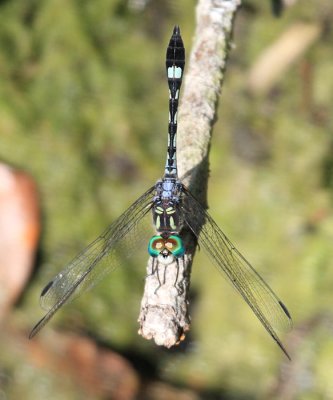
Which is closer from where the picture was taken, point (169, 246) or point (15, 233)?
point (169, 246)

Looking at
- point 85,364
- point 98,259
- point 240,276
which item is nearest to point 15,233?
point 85,364

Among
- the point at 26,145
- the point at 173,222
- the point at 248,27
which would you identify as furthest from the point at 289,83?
the point at 173,222

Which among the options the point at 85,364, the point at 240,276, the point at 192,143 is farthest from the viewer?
the point at 85,364

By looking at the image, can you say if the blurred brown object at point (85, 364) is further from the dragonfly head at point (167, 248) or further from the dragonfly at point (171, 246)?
the dragonfly head at point (167, 248)

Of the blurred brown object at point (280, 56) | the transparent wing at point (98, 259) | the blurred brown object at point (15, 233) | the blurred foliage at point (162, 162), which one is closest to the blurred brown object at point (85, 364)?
the blurred foliage at point (162, 162)

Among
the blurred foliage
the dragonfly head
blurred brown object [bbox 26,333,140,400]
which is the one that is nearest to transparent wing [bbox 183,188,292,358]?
the dragonfly head

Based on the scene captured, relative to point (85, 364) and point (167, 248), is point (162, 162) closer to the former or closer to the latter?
point (85, 364)

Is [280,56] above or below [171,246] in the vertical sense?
above
